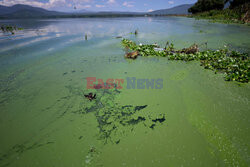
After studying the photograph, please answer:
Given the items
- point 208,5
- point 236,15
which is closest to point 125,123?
point 236,15

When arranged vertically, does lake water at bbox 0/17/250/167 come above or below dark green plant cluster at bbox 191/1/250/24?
below

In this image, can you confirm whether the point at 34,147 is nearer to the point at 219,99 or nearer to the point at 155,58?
the point at 219,99

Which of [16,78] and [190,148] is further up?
[16,78]

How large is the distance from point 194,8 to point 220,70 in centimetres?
6961

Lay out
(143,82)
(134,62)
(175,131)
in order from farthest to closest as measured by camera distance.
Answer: (134,62)
(143,82)
(175,131)

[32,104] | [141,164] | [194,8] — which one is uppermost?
[194,8]

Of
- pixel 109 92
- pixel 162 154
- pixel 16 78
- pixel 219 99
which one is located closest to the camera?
pixel 162 154

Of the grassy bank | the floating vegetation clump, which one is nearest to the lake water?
the floating vegetation clump

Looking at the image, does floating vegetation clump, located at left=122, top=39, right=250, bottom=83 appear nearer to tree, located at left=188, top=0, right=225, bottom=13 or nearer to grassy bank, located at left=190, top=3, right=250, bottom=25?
grassy bank, located at left=190, top=3, right=250, bottom=25

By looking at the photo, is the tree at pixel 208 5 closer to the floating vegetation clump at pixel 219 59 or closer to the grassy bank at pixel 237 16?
the grassy bank at pixel 237 16

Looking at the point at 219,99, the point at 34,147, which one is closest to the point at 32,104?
the point at 34,147

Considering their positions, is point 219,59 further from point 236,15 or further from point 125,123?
point 236,15

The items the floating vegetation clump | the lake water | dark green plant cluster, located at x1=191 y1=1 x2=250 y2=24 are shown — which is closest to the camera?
the lake water

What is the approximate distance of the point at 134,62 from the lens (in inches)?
256
